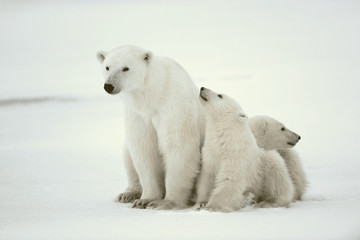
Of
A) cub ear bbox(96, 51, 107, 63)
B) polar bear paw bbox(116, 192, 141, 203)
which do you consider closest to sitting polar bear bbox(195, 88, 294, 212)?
polar bear paw bbox(116, 192, 141, 203)

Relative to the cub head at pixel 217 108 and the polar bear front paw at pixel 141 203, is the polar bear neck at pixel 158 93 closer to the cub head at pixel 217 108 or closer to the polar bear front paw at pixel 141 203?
the cub head at pixel 217 108

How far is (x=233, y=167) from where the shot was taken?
5332mm

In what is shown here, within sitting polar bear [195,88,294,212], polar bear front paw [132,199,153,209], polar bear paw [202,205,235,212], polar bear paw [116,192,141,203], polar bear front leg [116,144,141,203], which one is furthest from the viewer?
polar bear front leg [116,144,141,203]

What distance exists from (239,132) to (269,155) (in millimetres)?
438

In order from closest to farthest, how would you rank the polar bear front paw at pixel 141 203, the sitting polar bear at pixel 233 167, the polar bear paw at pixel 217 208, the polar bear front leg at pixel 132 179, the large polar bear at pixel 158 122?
the polar bear paw at pixel 217 208 < the sitting polar bear at pixel 233 167 < the large polar bear at pixel 158 122 < the polar bear front paw at pixel 141 203 < the polar bear front leg at pixel 132 179

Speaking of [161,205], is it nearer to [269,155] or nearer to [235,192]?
[235,192]

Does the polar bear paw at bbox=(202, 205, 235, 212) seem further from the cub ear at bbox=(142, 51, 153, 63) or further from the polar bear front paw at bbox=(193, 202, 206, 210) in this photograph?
the cub ear at bbox=(142, 51, 153, 63)

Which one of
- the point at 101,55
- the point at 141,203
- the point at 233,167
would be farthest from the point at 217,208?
the point at 101,55

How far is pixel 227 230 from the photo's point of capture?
4441mm

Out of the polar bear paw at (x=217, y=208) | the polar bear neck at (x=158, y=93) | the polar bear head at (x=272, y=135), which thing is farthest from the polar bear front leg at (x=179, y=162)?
the polar bear head at (x=272, y=135)

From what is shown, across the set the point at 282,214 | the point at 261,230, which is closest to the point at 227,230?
the point at 261,230

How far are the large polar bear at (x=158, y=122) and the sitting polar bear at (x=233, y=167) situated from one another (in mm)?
155

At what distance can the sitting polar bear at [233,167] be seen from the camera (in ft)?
17.4

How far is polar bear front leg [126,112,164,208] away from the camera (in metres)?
5.73
